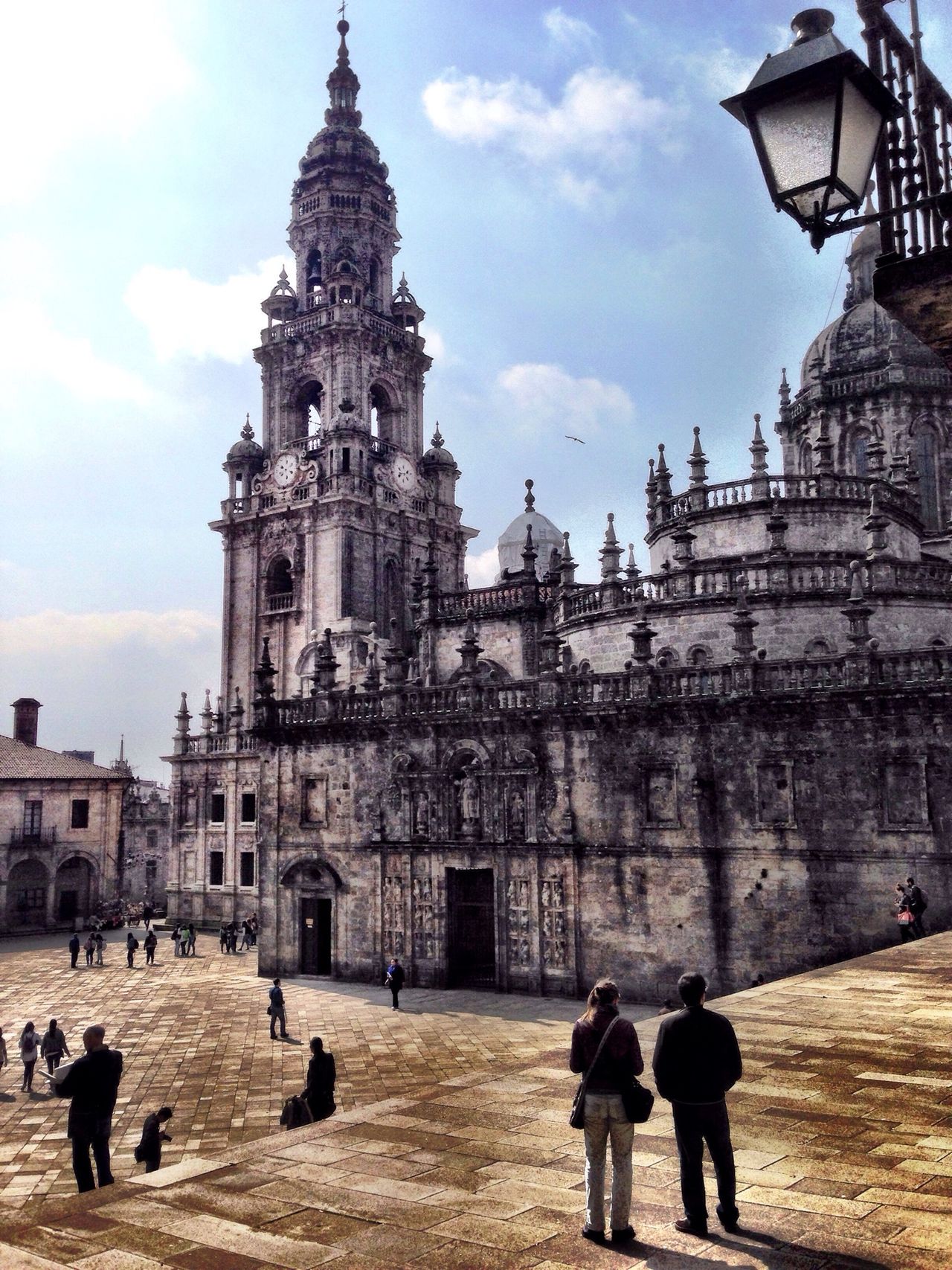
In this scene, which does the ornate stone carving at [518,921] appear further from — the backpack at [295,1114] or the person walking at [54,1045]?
the backpack at [295,1114]

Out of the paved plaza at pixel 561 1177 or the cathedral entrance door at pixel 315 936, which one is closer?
the paved plaza at pixel 561 1177

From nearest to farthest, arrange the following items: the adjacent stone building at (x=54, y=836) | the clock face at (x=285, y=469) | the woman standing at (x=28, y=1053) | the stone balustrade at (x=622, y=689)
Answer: the woman standing at (x=28, y=1053) < the stone balustrade at (x=622, y=689) < the adjacent stone building at (x=54, y=836) < the clock face at (x=285, y=469)

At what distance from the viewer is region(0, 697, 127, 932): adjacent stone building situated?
49.1 metres

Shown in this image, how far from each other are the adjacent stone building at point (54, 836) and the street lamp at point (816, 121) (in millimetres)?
50558

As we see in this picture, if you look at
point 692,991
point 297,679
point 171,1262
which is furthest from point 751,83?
point 297,679

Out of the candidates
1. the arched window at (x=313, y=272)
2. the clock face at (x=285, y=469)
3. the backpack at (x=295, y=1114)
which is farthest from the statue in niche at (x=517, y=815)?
the arched window at (x=313, y=272)

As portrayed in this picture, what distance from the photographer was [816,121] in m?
5.15

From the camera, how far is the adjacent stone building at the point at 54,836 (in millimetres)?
49062

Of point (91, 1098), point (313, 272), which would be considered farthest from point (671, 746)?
point (313, 272)

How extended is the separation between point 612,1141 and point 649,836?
19.5 meters

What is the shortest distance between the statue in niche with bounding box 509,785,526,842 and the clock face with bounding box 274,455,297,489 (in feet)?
99.9

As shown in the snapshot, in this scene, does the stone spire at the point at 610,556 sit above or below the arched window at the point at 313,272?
below

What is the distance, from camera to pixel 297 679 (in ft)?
166

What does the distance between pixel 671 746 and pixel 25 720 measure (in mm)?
41267
